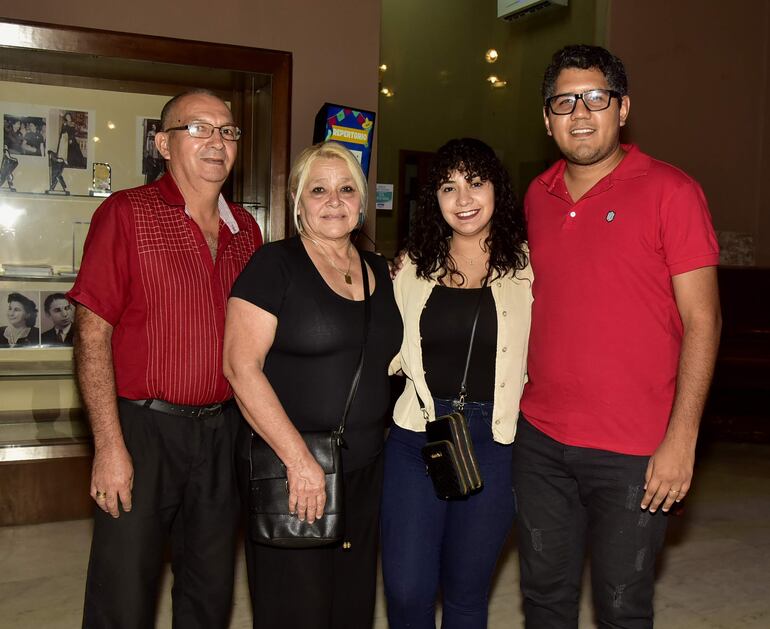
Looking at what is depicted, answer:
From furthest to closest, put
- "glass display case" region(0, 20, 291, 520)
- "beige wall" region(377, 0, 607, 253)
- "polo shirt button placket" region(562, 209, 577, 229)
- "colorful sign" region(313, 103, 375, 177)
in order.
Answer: "beige wall" region(377, 0, 607, 253), "colorful sign" region(313, 103, 375, 177), "glass display case" region(0, 20, 291, 520), "polo shirt button placket" region(562, 209, 577, 229)

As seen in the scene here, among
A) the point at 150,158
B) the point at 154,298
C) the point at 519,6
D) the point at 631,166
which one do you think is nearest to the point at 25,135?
the point at 150,158

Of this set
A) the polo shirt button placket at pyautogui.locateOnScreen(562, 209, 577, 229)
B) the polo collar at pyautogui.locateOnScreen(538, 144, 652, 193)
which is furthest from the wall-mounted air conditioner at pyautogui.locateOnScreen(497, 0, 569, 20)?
the polo shirt button placket at pyautogui.locateOnScreen(562, 209, 577, 229)

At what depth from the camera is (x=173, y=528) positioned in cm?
253

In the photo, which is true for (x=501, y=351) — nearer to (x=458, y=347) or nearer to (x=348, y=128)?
(x=458, y=347)

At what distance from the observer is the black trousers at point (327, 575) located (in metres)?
2.20

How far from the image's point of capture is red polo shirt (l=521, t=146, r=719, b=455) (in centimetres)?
221

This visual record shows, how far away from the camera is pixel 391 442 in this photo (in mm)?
2543

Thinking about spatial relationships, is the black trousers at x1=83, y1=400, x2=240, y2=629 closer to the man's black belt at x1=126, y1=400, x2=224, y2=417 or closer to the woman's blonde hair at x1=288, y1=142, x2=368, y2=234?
the man's black belt at x1=126, y1=400, x2=224, y2=417

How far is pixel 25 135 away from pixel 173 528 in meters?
2.56

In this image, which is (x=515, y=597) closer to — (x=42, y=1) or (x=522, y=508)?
(x=522, y=508)

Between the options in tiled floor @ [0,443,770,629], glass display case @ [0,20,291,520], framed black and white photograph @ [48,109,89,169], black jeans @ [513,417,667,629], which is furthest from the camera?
framed black and white photograph @ [48,109,89,169]

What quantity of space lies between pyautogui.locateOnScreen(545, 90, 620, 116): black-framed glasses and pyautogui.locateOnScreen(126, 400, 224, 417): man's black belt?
4.66 feet

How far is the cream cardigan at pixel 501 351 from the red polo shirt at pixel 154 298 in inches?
23.0

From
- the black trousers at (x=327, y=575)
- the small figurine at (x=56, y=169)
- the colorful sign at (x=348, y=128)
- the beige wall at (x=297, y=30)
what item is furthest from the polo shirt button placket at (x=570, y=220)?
the small figurine at (x=56, y=169)
